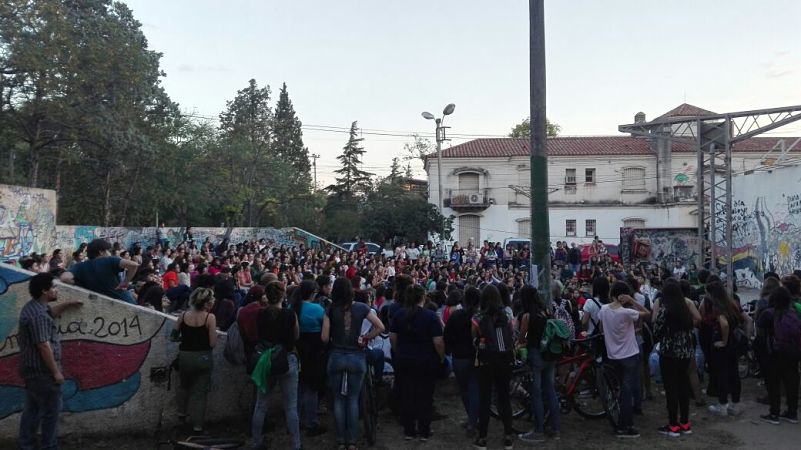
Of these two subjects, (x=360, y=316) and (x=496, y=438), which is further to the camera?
(x=496, y=438)

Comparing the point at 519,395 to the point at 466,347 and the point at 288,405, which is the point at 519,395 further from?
the point at 288,405

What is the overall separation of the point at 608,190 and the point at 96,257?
40.2 meters

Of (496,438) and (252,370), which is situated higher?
(252,370)

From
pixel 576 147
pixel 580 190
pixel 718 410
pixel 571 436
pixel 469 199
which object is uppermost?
pixel 576 147

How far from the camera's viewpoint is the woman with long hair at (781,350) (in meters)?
6.75

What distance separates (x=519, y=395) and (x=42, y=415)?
15.9 ft

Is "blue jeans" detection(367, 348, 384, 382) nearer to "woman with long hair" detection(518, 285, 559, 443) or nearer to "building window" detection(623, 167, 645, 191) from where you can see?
"woman with long hair" detection(518, 285, 559, 443)

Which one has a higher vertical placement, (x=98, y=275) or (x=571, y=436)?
(x=98, y=275)

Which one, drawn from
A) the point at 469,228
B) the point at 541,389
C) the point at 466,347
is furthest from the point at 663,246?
the point at 466,347

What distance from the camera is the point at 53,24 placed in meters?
19.3

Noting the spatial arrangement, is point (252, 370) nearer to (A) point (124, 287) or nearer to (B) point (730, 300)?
(A) point (124, 287)

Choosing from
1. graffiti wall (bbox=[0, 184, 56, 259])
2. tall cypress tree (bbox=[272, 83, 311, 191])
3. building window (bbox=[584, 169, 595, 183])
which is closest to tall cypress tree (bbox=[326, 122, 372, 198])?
tall cypress tree (bbox=[272, 83, 311, 191])

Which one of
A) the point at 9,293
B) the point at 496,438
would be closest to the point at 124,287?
the point at 9,293

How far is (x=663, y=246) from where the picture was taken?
26.4m
